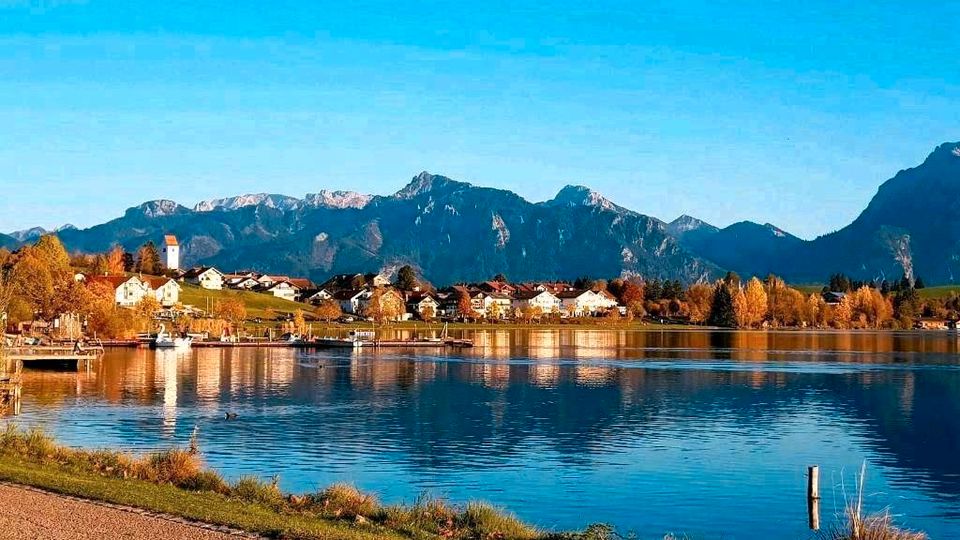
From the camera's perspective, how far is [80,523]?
60.5ft

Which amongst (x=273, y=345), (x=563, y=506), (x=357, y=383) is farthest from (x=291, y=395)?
(x=273, y=345)

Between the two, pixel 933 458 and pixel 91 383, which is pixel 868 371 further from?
pixel 91 383

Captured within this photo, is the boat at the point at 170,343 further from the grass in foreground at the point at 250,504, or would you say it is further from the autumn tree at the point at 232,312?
the grass in foreground at the point at 250,504

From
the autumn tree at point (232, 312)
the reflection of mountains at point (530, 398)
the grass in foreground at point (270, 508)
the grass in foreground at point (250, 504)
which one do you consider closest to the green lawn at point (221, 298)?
the autumn tree at point (232, 312)

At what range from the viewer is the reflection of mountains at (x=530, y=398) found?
44406 millimetres

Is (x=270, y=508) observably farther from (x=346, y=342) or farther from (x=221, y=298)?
(x=221, y=298)

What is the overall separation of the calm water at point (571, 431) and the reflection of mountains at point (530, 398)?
0.72 ft

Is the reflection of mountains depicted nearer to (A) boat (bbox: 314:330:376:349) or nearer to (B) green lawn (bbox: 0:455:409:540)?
(B) green lawn (bbox: 0:455:409:540)

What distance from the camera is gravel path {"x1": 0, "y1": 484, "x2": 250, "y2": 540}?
17547 mm

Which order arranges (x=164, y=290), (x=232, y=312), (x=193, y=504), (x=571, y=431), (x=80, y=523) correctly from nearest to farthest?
(x=80, y=523), (x=193, y=504), (x=571, y=431), (x=232, y=312), (x=164, y=290)

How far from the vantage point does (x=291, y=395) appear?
213 ft

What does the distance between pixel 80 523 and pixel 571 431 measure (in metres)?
32.3

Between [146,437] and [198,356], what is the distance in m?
64.2

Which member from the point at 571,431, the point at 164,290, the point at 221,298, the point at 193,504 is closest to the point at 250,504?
the point at 193,504
